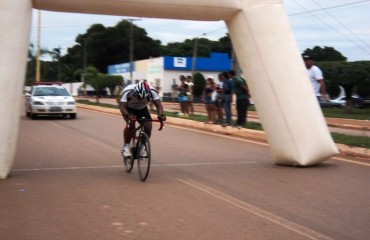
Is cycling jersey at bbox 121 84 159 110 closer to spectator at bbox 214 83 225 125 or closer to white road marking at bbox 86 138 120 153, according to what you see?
white road marking at bbox 86 138 120 153

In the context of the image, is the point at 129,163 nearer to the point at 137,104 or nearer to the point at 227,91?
the point at 137,104

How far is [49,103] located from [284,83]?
1494cm

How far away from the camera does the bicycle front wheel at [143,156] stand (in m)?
8.11

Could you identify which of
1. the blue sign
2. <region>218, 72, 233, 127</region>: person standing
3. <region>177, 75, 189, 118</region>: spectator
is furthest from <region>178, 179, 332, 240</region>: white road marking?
the blue sign

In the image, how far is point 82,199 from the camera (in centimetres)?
689

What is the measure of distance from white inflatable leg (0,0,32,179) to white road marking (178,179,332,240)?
289 cm

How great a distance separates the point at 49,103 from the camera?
22.1 metres

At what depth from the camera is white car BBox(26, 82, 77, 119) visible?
2202cm

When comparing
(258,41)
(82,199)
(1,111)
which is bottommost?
(82,199)

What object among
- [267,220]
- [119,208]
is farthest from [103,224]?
[267,220]

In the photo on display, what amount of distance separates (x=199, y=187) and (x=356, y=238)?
113 inches

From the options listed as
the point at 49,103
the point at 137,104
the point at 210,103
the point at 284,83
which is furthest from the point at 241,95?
the point at 49,103

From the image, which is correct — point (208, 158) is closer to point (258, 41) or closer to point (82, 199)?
point (258, 41)

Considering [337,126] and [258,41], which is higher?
[258,41]
